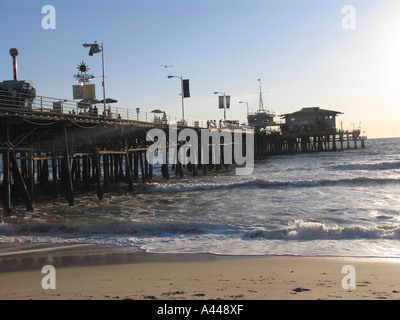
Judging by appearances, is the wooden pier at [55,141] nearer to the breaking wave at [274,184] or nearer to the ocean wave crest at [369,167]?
the breaking wave at [274,184]

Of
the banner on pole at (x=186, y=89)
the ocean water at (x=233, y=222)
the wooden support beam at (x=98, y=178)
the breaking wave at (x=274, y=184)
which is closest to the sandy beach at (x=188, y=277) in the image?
the ocean water at (x=233, y=222)

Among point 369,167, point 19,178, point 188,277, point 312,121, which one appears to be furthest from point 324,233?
point 312,121

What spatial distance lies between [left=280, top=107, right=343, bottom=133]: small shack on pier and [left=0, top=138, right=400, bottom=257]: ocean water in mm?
53847

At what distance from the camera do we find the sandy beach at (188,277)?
19.1ft

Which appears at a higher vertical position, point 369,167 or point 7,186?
point 7,186

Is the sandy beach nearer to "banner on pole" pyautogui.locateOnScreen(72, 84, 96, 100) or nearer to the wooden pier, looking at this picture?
the wooden pier

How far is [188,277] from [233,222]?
21.7 feet

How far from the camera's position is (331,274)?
22.8 feet

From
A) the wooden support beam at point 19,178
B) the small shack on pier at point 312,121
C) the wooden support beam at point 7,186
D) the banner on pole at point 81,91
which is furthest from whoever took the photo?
the small shack on pier at point 312,121

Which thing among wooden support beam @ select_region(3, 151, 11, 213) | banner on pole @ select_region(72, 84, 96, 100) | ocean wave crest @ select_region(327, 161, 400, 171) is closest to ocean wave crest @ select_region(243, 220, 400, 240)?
wooden support beam @ select_region(3, 151, 11, 213)

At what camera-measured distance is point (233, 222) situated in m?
13.4

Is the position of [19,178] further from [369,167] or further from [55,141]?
[369,167]

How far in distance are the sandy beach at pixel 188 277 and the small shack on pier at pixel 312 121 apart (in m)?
70.7

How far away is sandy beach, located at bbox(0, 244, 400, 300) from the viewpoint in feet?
19.1
